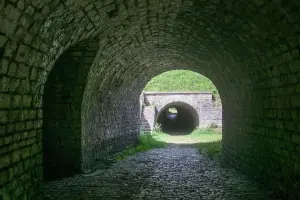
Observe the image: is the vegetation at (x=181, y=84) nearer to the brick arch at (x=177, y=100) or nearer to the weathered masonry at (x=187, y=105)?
the weathered masonry at (x=187, y=105)

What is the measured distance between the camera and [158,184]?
26.1ft

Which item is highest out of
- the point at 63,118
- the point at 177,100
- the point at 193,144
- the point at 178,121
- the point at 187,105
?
the point at 177,100

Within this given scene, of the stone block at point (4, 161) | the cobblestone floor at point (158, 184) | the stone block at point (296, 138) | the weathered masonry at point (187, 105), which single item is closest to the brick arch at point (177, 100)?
the weathered masonry at point (187, 105)

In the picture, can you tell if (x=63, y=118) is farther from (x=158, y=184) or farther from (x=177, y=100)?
(x=177, y=100)

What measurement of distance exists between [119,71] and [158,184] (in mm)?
5159

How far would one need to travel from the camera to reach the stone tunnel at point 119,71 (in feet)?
15.0

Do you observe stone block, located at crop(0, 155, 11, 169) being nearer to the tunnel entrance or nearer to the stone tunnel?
the stone tunnel

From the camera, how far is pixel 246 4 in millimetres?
5434

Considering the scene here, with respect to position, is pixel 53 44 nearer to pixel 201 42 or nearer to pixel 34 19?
pixel 34 19

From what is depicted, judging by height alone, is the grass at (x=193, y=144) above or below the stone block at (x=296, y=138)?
below

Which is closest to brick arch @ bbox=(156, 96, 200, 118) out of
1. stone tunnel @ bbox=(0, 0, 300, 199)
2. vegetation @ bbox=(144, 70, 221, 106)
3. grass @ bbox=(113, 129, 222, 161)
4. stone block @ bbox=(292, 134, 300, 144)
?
vegetation @ bbox=(144, 70, 221, 106)

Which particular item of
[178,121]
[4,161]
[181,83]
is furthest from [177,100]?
[4,161]

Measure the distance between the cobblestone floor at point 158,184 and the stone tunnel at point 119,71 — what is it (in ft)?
1.95

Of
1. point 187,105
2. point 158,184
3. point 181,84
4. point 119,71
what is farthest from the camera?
point 181,84
